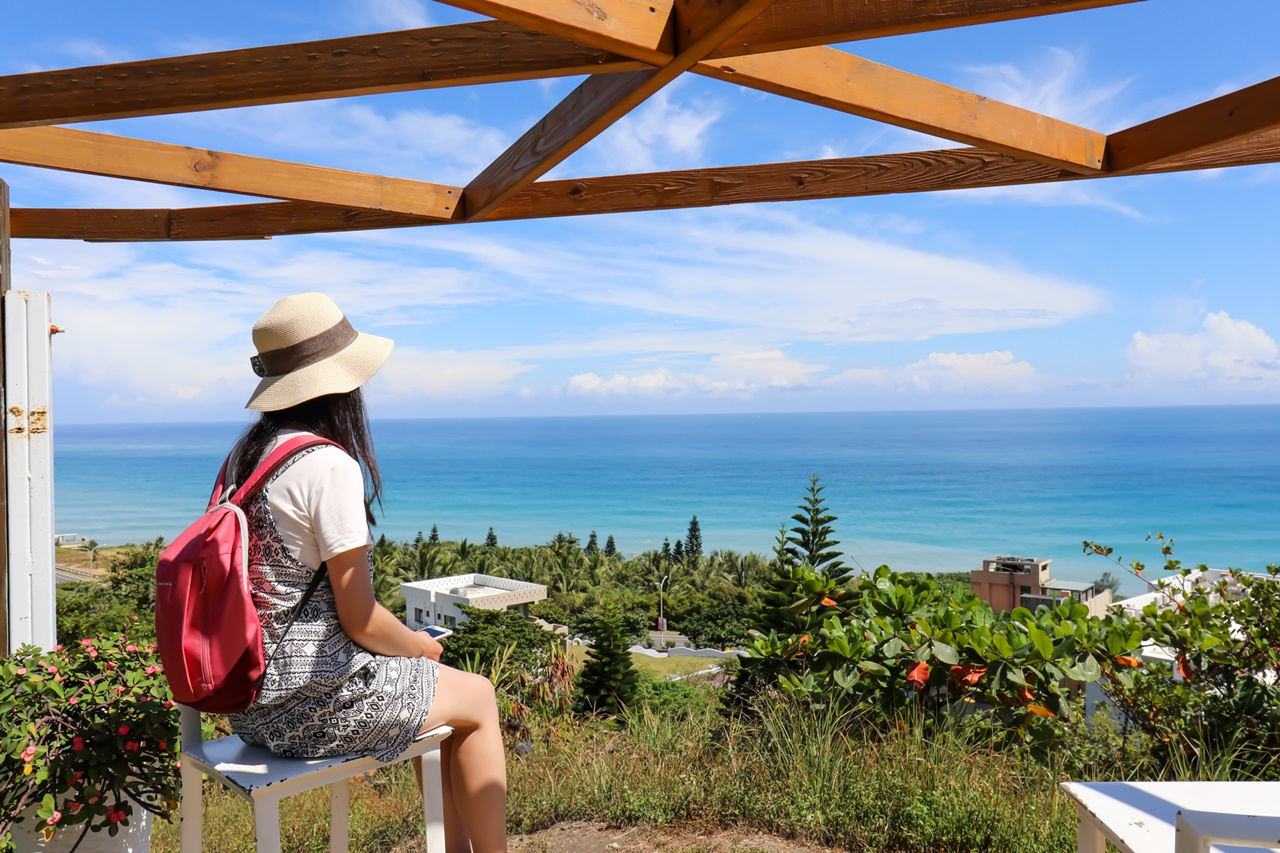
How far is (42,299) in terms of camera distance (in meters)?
2.44

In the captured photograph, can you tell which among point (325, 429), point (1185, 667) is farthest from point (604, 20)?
point (1185, 667)

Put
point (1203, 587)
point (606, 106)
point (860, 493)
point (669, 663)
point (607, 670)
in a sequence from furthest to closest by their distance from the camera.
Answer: point (860, 493)
point (669, 663)
point (607, 670)
point (1203, 587)
point (606, 106)

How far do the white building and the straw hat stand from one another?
2430 centimetres

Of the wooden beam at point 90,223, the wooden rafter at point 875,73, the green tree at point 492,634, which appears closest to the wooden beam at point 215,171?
the wooden beam at point 90,223

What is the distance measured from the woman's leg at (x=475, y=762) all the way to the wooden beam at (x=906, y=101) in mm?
1398

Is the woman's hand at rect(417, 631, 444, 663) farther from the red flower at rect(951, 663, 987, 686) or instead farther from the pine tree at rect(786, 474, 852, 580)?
the pine tree at rect(786, 474, 852, 580)

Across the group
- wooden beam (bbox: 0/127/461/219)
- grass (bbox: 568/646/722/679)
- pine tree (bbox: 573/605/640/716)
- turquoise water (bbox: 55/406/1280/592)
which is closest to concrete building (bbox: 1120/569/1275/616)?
wooden beam (bbox: 0/127/461/219)

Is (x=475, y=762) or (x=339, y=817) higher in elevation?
(x=475, y=762)

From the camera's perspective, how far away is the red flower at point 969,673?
268cm

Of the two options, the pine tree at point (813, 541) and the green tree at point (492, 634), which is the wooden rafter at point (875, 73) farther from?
the green tree at point (492, 634)

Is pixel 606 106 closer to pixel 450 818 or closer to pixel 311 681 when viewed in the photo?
pixel 311 681

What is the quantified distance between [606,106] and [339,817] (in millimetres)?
1751

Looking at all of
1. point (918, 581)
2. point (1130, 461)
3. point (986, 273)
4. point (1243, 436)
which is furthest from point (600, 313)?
point (918, 581)

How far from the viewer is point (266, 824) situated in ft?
4.78
